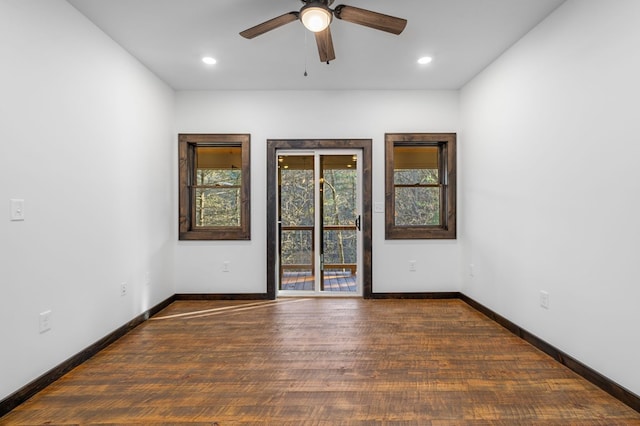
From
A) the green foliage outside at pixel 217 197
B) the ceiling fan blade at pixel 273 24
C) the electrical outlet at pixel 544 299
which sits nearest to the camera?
the ceiling fan blade at pixel 273 24

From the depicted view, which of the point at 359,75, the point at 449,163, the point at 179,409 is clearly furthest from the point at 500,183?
the point at 179,409

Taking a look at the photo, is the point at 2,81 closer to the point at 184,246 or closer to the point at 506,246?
the point at 184,246

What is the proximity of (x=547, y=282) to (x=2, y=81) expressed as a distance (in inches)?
162

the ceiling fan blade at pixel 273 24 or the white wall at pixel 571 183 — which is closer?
the white wall at pixel 571 183

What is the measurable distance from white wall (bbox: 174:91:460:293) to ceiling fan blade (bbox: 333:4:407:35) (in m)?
2.07

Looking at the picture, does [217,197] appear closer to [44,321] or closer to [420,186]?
[44,321]

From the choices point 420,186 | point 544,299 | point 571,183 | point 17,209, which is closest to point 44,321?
point 17,209

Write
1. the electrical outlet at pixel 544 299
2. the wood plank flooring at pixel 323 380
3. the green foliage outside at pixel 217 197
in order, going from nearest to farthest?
the wood plank flooring at pixel 323 380, the electrical outlet at pixel 544 299, the green foliage outside at pixel 217 197

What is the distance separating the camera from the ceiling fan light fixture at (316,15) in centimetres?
220

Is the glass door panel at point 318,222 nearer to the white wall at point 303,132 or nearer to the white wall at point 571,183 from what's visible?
the white wall at point 303,132

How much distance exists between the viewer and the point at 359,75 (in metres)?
3.92

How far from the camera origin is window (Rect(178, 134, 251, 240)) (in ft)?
14.5

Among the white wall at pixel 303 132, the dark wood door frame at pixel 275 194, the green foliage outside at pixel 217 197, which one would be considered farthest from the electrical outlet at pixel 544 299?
the green foliage outside at pixel 217 197

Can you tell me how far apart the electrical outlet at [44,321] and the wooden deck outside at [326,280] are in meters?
2.69
